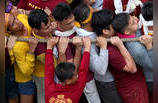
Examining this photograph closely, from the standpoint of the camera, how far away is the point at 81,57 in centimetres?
237

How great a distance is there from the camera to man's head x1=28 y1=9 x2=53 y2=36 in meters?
2.42

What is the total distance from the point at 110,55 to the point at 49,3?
1133 millimetres

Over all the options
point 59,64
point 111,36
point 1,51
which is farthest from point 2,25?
point 111,36

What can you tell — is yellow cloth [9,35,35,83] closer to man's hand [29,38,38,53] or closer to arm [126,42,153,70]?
man's hand [29,38,38,53]

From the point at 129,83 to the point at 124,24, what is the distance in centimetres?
50

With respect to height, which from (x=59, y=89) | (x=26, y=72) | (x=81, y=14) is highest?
(x=81, y=14)

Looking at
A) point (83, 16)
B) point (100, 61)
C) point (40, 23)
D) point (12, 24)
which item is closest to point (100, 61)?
point (100, 61)

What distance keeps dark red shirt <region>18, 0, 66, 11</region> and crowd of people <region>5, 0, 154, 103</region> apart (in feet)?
1.41

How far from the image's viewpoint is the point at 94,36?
2.40 m

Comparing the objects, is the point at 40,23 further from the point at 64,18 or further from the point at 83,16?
the point at 83,16

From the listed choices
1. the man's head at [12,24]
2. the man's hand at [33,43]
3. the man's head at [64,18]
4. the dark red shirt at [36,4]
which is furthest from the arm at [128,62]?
the dark red shirt at [36,4]

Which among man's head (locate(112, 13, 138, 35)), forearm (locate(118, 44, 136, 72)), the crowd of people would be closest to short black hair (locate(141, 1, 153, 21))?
the crowd of people

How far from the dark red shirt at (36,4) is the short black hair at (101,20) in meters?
0.80

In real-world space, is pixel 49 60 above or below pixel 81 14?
below
